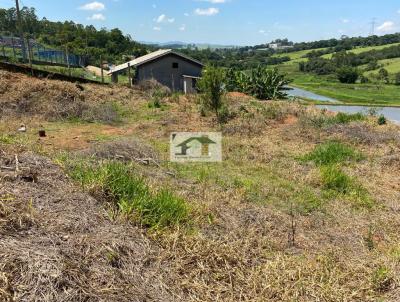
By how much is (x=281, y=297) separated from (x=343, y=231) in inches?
85.0

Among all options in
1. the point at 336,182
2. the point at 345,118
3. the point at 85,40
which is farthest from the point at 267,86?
the point at 85,40

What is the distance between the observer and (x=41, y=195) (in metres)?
3.70

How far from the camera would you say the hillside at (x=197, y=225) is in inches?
112

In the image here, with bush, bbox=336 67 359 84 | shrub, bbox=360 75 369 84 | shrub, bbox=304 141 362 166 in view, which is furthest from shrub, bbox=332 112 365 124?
bush, bbox=336 67 359 84

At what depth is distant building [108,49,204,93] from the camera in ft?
80.8

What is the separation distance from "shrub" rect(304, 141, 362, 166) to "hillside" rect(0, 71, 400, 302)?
32mm

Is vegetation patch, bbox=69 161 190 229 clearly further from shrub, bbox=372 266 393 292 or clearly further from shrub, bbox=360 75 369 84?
shrub, bbox=360 75 369 84

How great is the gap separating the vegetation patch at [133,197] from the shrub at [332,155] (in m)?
4.58

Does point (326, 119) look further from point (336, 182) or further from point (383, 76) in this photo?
point (383, 76)

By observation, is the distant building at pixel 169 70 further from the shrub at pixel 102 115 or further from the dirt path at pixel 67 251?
the dirt path at pixel 67 251

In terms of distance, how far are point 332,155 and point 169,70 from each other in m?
18.7

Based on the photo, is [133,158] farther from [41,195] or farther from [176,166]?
[41,195]

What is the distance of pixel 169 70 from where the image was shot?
25.3 meters

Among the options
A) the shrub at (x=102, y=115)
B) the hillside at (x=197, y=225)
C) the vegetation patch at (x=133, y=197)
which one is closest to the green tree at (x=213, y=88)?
the shrub at (x=102, y=115)
